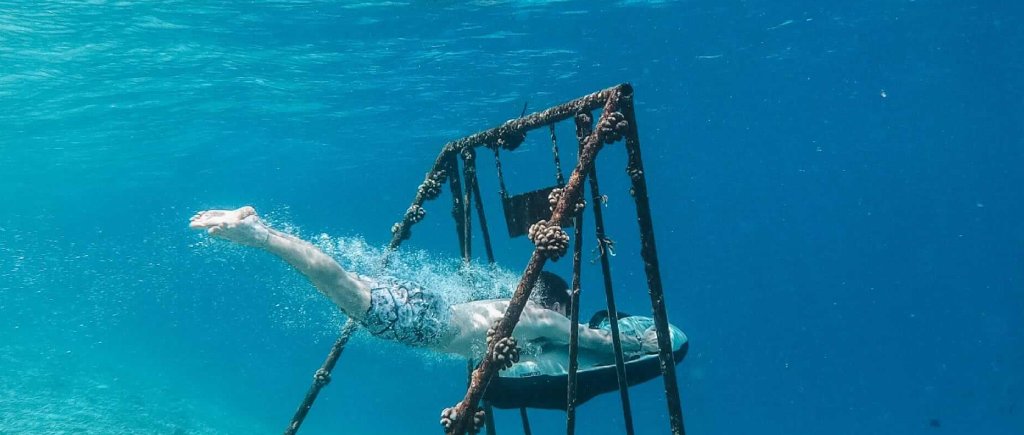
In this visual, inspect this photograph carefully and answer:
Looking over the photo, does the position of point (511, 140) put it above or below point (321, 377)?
above

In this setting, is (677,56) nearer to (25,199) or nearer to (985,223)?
(985,223)

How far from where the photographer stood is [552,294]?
21.3 feet

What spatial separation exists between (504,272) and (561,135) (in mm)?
21479

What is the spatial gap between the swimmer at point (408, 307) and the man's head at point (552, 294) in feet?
0.04

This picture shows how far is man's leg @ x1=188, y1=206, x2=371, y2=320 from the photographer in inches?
181

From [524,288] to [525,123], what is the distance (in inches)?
81.2

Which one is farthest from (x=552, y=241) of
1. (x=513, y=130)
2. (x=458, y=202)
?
(x=458, y=202)

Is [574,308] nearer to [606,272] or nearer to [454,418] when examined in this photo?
[606,272]

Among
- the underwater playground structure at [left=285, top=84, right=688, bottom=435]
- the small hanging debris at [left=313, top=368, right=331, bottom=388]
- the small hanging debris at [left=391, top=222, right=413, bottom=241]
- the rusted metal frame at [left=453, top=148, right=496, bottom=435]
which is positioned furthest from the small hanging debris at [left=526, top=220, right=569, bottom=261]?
the small hanging debris at [left=313, top=368, right=331, bottom=388]

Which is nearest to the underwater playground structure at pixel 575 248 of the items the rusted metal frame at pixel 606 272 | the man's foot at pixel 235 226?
the rusted metal frame at pixel 606 272

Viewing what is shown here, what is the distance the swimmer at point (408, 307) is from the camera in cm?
470

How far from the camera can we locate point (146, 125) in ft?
83.1

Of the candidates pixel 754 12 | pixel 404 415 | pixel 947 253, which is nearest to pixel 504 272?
pixel 754 12

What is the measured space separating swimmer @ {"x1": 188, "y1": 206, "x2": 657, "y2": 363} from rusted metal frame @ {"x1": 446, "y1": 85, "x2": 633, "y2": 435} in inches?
32.3
